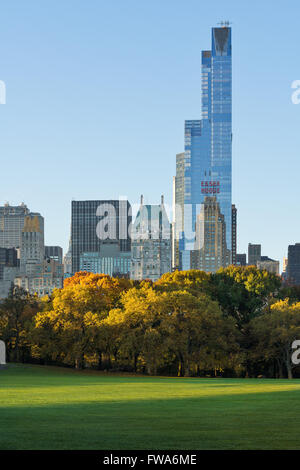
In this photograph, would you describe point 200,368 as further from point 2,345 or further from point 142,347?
point 2,345

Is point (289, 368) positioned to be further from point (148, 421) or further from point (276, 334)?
point (148, 421)

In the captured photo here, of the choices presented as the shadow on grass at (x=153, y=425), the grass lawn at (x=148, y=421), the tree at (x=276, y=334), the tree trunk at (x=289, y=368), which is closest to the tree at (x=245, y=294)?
the tree at (x=276, y=334)

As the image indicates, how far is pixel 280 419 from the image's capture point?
26469 millimetres

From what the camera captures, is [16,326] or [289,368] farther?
[16,326]

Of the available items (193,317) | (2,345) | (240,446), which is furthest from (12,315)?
(240,446)

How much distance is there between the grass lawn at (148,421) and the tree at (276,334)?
42413 mm

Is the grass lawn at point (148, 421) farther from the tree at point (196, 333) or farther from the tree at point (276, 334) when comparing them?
the tree at point (276, 334)

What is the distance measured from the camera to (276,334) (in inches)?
3209

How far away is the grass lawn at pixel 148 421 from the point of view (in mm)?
20344

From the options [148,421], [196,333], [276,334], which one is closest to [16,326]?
[196,333]

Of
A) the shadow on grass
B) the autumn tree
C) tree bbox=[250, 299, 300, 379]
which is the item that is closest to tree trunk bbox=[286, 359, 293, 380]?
tree bbox=[250, 299, 300, 379]

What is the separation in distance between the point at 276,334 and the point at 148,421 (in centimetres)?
5797

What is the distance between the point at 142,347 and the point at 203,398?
1603 inches

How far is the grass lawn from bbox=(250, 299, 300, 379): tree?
4241cm
